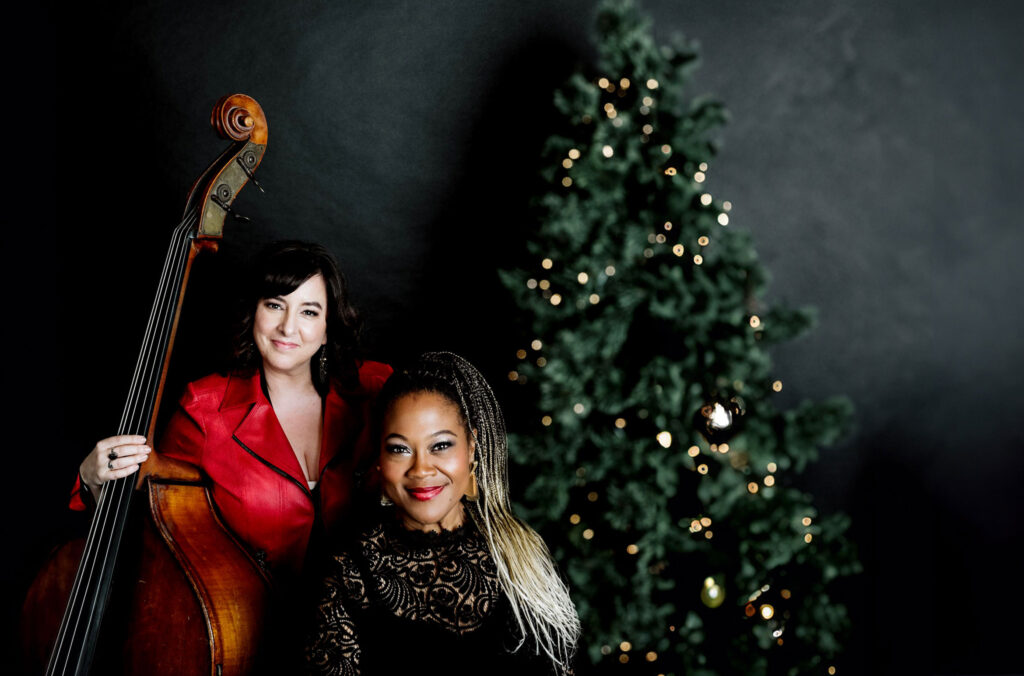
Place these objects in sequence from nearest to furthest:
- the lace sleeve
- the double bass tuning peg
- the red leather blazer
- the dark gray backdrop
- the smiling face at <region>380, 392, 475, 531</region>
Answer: the lace sleeve
the smiling face at <region>380, 392, 475, 531</region>
the double bass tuning peg
the red leather blazer
the dark gray backdrop

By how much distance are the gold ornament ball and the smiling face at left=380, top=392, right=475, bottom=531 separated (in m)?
0.92

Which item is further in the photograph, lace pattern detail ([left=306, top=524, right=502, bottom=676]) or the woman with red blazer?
the woman with red blazer

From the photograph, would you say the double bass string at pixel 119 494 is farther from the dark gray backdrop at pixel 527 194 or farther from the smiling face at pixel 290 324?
the dark gray backdrop at pixel 527 194

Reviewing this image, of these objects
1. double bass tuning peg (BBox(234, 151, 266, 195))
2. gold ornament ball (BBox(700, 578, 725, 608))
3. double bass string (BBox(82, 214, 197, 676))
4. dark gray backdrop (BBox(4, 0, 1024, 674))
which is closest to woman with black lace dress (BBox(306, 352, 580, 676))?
gold ornament ball (BBox(700, 578, 725, 608))

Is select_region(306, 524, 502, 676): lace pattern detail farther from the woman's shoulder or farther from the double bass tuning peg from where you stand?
the double bass tuning peg

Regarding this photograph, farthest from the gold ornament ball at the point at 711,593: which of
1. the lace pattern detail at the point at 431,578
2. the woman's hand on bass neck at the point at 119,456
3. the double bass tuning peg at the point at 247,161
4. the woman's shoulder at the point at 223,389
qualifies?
the double bass tuning peg at the point at 247,161

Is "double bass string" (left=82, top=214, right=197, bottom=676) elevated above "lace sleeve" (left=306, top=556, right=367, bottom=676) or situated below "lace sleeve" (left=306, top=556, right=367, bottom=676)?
above

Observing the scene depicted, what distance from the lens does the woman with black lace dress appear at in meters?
2.08

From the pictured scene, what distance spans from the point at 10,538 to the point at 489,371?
2.21 m

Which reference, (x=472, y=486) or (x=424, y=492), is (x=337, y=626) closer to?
(x=424, y=492)

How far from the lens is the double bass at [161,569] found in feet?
6.73

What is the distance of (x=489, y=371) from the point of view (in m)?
3.52

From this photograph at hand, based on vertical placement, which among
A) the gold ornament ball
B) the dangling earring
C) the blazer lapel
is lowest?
the gold ornament ball

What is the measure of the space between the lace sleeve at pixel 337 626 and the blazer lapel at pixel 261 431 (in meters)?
0.67
